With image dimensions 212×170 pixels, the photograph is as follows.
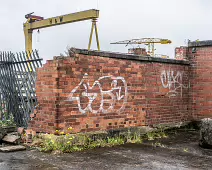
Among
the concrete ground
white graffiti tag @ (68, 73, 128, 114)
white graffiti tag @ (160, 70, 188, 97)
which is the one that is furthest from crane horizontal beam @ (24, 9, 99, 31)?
the concrete ground

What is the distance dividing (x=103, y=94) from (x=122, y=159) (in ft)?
7.12

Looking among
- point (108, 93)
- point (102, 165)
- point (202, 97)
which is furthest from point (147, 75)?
point (102, 165)

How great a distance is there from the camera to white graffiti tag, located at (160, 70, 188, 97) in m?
9.94

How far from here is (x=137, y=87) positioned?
888 cm

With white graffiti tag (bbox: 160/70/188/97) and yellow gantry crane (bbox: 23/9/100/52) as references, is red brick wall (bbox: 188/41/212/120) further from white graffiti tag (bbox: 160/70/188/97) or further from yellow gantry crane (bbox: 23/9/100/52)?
yellow gantry crane (bbox: 23/9/100/52)

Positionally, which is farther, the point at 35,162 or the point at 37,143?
the point at 37,143

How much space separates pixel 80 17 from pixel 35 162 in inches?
494

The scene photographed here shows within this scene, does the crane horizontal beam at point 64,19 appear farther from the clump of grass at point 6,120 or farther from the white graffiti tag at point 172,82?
the clump of grass at point 6,120

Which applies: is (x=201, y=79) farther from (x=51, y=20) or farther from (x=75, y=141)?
(x=51, y=20)

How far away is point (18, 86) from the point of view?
8.17m

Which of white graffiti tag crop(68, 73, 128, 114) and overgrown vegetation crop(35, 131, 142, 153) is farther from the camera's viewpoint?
white graffiti tag crop(68, 73, 128, 114)

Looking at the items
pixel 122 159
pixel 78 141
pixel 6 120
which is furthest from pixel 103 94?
pixel 6 120

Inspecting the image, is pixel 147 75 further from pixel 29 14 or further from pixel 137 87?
pixel 29 14

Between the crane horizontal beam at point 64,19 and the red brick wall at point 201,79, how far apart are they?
648 cm
